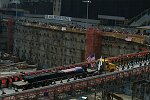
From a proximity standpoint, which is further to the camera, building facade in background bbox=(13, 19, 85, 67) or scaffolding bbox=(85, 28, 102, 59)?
building facade in background bbox=(13, 19, 85, 67)

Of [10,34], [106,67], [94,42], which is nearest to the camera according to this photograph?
[106,67]

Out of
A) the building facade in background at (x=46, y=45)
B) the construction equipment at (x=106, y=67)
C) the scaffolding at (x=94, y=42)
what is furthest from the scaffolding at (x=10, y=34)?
the construction equipment at (x=106, y=67)

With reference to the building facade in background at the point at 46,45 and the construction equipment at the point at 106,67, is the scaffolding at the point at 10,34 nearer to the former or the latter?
the building facade in background at the point at 46,45

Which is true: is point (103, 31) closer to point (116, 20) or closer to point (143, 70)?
point (116, 20)

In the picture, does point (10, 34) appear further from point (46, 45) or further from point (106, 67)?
point (106, 67)

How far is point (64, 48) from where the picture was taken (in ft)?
381

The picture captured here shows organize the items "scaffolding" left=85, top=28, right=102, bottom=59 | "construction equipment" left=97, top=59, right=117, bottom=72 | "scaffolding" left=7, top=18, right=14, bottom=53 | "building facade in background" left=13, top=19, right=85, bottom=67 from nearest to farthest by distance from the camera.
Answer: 1. "construction equipment" left=97, top=59, right=117, bottom=72
2. "scaffolding" left=85, top=28, right=102, bottom=59
3. "building facade in background" left=13, top=19, right=85, bottom=67
4. "scaffolding" left=7, top=18, right=14, bottom=53

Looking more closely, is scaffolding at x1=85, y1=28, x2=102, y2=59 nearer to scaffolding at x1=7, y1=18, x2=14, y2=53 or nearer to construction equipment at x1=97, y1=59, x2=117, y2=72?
construction equipment at x1=97, y1=59, x2=117, y2=72

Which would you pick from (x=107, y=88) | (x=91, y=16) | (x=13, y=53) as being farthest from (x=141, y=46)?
(x=13, y=53)

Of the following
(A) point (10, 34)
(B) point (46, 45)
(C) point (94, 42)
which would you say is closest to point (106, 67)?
(C) point (94, 42)

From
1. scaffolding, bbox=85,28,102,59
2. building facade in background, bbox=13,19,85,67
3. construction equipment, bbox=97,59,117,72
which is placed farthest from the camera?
building facade in background, bbox=13,19,85,67

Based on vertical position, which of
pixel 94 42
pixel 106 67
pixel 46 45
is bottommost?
pixel 46 45

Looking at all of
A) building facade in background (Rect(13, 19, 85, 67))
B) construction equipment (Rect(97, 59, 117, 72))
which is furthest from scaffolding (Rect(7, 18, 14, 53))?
construction equipment (Rect(97, 59, 117, 72))

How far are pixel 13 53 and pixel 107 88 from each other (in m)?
93.5
